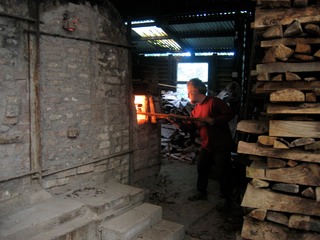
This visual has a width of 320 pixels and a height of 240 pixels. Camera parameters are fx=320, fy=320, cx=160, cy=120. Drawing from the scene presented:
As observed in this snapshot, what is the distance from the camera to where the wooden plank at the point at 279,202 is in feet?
10.0

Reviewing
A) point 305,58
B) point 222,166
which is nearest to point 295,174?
point 305,58

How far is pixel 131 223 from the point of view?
14.5 feet

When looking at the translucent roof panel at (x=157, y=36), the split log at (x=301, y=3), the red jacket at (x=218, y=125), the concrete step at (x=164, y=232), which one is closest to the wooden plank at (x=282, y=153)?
the split log at (x=301, y=3)

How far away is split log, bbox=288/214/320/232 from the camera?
3.09 metres

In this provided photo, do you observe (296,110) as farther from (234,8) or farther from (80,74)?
(234,8)

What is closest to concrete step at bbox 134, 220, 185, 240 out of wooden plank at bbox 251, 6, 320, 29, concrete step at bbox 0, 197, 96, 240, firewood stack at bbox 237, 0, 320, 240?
concrete step at bbox 0, 197, 96, 240

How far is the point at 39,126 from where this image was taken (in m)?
4.46

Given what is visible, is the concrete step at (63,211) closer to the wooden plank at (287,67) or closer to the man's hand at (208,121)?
the man's hand at (208,121)

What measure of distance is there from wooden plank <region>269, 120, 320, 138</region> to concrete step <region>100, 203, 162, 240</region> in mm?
2300

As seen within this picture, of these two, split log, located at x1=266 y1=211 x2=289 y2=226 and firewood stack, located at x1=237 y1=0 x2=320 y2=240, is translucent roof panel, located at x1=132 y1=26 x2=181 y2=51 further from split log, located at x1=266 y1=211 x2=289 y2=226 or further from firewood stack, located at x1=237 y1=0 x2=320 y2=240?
split log, located at x1=266 y1=211 x2=289 y2=226

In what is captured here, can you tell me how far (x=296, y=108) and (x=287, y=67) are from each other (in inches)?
16.0

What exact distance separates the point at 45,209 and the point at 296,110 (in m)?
3.24

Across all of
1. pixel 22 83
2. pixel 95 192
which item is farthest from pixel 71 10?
pixel 95 192

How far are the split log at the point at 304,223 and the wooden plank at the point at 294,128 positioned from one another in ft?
2.64
